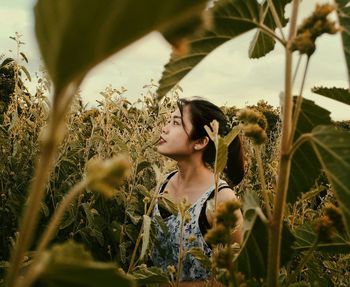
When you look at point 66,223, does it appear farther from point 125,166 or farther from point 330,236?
point 125,166

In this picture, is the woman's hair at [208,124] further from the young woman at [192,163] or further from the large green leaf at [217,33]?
the large green leaf at [217,33]

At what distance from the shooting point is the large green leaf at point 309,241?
106 centimetres

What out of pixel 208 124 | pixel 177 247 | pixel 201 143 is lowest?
pixel 177 247

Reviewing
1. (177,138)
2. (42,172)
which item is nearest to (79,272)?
(42,172)

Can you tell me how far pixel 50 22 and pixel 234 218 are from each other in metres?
0.48

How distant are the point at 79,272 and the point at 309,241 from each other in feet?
2.47

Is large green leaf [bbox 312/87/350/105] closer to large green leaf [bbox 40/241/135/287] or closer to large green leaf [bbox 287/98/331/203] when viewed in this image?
large green leaf [bbox 287/98/331/203]

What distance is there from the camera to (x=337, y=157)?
0.77 metres

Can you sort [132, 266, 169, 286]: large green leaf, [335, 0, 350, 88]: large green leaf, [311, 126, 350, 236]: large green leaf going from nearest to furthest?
[311, 126, 350, 236]: large green leaf, [335, 0, 350, 88]: large green leaf, [132, 266, 169, 286]: large green leaf

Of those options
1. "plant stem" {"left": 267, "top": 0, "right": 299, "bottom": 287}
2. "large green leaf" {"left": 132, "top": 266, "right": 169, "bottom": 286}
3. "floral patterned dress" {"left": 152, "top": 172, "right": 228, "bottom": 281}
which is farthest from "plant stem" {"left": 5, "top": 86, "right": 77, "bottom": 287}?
"floral patterned dress" {"left": 152, "top": 172, "right": 228, "bottom": 281}

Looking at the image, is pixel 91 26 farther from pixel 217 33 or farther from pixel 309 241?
pixel 309 241

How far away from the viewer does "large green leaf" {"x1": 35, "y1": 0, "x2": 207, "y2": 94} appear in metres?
0.32

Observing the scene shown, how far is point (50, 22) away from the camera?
1.13ft

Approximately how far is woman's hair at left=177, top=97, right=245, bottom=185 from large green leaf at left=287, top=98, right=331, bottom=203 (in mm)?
2535
